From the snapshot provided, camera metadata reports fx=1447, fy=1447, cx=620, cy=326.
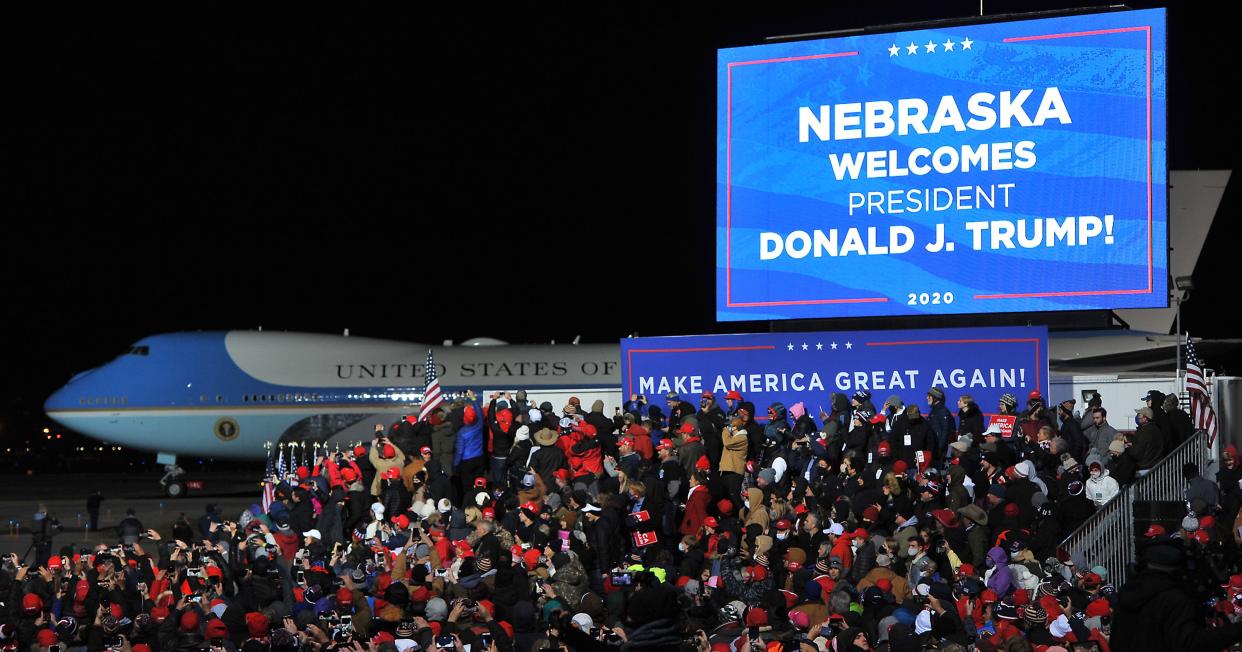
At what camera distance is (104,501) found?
38562mm

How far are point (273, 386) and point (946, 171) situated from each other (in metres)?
24.8

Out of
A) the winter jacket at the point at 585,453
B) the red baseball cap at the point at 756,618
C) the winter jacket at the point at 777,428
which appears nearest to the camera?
the red baseball cap at the point at 756,618

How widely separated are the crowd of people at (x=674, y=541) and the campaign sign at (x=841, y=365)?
352mm

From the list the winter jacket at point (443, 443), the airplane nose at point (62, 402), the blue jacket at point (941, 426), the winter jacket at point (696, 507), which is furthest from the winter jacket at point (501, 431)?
the airplane nose at point (62, 402)

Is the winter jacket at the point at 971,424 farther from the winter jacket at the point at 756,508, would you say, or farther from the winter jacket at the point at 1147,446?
the winter jacket at the point at 756,508

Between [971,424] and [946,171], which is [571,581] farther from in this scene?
[946,171]


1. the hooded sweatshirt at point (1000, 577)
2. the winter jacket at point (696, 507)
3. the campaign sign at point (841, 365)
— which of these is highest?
the campaign sign at point (841, 365)

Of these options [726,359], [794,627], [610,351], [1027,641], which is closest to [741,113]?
[726,359]

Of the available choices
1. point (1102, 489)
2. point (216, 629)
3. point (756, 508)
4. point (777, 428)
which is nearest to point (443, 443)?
point (777, 428)

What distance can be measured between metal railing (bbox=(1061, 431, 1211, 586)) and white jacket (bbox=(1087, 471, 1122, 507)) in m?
0.12

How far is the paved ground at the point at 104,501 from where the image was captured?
29203 mm

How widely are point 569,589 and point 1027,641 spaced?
474 cm

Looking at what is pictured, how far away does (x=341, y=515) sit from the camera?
748 inches

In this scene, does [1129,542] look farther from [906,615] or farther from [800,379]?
[800,379]
